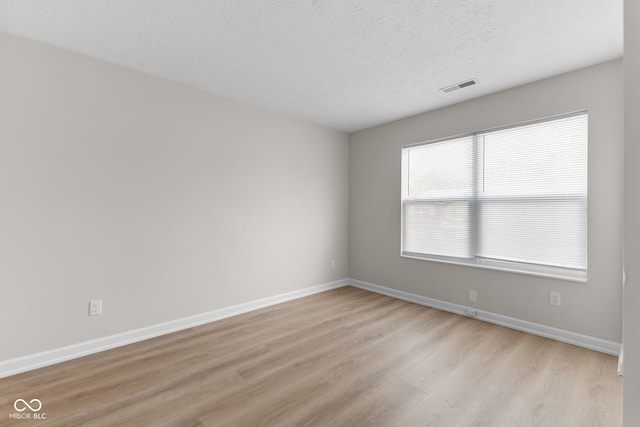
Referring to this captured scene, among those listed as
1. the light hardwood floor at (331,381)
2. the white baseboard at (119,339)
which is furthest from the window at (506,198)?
the white baseboard at (119,339)

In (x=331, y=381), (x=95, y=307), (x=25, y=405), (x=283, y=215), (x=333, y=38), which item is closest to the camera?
(x=25, y=405)

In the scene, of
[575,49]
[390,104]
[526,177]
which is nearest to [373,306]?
[526,177]

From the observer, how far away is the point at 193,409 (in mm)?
1724

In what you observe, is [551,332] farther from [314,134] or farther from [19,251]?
[19,251]

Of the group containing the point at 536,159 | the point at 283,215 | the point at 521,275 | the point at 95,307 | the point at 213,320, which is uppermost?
the point at 536,159

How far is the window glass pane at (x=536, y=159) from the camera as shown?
2.63 metres

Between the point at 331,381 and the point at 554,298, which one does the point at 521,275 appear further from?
the point at 331,381

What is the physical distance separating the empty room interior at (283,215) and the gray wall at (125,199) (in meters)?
0.02

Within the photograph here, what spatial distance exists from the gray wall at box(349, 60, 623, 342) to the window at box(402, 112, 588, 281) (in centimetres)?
11

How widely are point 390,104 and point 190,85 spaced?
Result: 93.3 inches

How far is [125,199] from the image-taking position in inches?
102

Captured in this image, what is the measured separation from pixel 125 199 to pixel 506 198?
3971 mm

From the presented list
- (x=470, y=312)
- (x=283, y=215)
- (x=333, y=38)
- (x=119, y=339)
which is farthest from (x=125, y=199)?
(x=470, y=312)

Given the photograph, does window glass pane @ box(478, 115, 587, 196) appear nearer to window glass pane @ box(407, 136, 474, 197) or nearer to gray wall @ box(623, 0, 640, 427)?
window glass pane @ box(407, 136, 474, 197)
